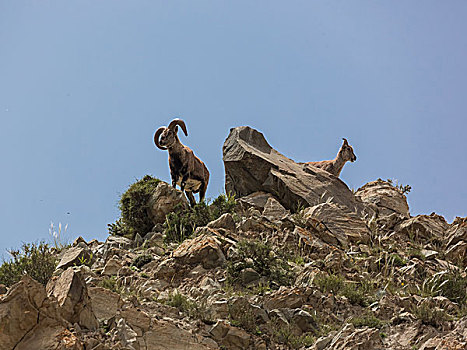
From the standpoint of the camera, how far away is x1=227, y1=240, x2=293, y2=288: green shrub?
12.9 meters

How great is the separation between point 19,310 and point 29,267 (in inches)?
196

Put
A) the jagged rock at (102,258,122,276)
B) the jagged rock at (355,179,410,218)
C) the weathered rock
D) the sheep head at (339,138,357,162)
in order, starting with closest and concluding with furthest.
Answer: the jagged rock at (102,258,122,276)
the weathered rock
the jagged rock at (355,179,410,218)
the sheep head at (339,138,357,162)

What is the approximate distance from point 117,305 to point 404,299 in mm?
5773

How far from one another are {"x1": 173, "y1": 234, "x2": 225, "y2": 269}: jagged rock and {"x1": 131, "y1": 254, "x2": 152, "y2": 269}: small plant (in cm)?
62

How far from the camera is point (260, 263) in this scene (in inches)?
527

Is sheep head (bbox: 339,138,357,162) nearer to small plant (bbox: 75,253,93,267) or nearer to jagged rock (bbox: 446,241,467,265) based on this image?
jagged rock (bbox: 446,241,467,265)

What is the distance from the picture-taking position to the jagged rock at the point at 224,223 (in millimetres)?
15430

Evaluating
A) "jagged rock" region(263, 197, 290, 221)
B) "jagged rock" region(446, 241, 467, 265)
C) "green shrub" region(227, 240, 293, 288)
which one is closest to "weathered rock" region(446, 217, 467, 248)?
"jagged rock" region(446, 241, 467, 265)

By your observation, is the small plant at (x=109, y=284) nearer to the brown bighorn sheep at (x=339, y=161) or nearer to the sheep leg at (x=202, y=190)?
the sheep leg at (x=202, y=190)

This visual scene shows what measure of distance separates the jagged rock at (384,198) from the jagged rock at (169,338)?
1171cm

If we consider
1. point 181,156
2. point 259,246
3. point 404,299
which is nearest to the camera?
point 404,299

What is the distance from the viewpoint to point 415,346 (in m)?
10.6

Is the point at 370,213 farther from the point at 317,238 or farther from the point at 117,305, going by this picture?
the point at 117,305

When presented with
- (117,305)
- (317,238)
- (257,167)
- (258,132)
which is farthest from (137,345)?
(258,132)
